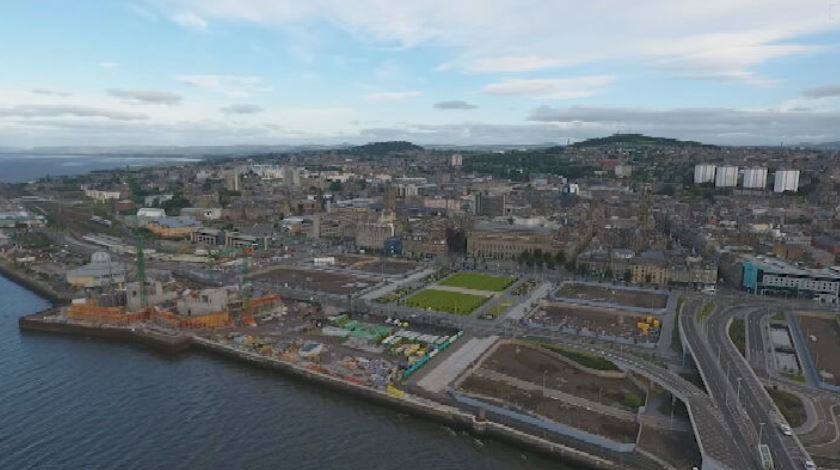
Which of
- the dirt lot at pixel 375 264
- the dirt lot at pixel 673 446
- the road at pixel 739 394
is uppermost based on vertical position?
the road at pixel 739 394

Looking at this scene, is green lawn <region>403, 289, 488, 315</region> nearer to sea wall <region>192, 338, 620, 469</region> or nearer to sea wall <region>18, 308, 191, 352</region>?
sea wall <region>192, 338, 620, 469</region>

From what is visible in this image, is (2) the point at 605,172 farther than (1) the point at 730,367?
Yes

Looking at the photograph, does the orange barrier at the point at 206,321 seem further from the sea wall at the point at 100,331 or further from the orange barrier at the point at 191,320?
the sea wall at the point at 100,331

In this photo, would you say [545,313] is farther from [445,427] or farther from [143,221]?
[143,221]

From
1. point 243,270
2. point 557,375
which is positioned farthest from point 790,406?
point 243,270

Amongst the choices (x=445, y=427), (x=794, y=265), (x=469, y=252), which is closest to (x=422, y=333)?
(x=445, y=427)

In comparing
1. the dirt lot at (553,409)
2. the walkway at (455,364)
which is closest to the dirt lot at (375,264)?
the walkway at (455,364)

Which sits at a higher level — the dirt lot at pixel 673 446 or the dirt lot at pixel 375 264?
the dirt lot at pixel 673 446
